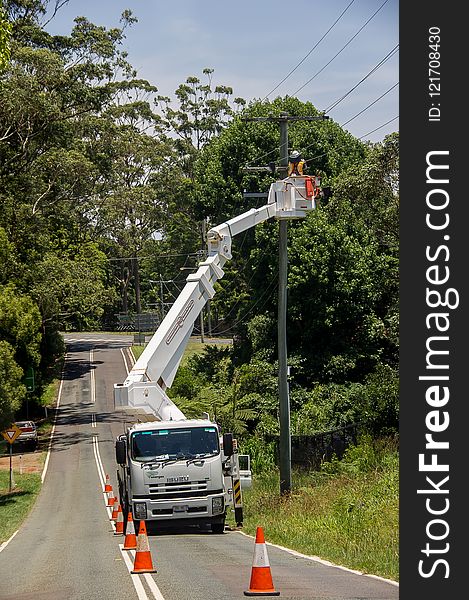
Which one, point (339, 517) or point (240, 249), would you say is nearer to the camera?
point (339, 517)

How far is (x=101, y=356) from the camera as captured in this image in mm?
83125

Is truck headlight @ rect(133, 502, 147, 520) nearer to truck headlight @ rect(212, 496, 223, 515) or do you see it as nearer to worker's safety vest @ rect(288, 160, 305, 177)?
truck headlight @ rect(212, 496, 223, 515)

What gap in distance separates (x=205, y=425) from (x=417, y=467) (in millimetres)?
12212

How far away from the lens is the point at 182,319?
23172 mm

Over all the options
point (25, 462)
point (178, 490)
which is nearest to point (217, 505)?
point (178, 490)

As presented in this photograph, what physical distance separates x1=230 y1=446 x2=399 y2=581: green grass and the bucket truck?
1.39 m

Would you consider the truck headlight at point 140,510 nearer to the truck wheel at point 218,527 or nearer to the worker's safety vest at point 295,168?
the truck wheel at point 218,527

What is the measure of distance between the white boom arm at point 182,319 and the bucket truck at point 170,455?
22 mm

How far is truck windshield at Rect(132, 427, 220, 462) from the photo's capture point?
21.2m

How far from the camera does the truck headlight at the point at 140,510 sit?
21.0 m

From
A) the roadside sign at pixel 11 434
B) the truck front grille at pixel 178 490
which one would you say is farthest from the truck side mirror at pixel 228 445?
the roadside sign at pixel 11 434

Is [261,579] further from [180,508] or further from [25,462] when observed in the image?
[25,462]

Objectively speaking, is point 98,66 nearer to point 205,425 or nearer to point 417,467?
point 205,425

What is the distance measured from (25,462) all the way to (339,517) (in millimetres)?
32197
